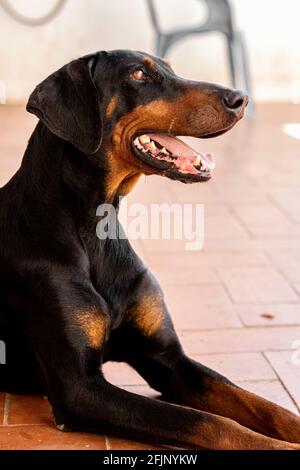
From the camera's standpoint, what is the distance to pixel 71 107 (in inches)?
88.4

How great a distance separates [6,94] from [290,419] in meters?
6.41

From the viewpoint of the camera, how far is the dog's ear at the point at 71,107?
2.22 m

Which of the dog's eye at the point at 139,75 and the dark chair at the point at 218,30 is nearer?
the dog's eye at the point at 139,75

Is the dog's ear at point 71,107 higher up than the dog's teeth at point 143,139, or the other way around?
the dog's ear at point 71,107

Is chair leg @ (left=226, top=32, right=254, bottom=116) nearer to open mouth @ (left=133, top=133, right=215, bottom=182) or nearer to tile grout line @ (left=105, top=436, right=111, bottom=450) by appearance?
open mouth @ (left=133, top=133, right=215, bottom=182)

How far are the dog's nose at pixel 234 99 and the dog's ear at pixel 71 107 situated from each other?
34 centimetres

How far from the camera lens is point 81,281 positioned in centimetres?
230

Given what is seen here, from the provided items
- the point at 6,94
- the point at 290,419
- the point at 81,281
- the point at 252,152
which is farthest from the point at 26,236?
the point at 6,94

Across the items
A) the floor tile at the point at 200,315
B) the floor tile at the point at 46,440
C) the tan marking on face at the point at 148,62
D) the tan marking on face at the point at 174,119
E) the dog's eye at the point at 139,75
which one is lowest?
the floor tile at the point at 200,315

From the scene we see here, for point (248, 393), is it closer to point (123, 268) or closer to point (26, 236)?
point (123, 268)

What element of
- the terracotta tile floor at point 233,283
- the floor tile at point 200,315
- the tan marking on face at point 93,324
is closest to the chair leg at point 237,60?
the terracotta tile floor at point 233,283

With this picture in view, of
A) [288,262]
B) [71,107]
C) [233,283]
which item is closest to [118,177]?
[71,107]

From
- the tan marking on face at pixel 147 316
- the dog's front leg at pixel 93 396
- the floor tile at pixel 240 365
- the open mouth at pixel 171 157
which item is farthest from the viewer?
the floor tile at pixel 240 365

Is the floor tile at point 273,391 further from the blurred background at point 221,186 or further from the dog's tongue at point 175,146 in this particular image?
the dog's tongue at point 175,146
